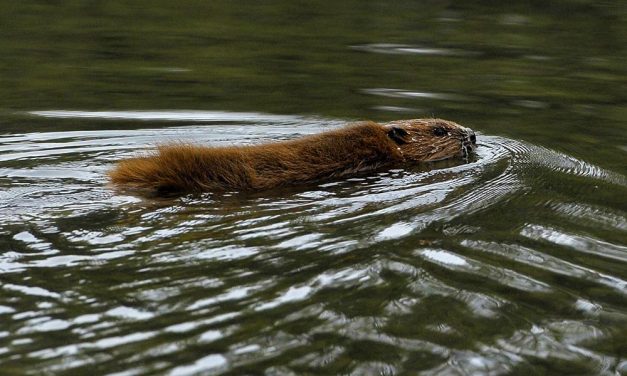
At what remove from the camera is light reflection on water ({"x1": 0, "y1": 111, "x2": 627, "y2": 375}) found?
4.60m

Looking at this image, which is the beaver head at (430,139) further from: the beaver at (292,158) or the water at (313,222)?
the water at (313,222)

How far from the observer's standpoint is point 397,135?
8.27m

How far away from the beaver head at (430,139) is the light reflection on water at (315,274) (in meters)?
0.45

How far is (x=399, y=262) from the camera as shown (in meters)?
5.64

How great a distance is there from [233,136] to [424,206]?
2.74 metres

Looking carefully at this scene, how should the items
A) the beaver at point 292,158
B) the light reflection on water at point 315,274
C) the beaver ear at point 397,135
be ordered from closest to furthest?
the light reflection on water at point 315,274 < the beaver at point 292,158 < the beaver ear at point 397,135

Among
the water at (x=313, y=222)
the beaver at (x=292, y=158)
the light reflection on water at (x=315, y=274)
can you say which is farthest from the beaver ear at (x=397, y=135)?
the light reflection on water at (x=315, y=274)

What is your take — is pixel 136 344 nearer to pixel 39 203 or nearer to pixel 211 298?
pixel 211 298

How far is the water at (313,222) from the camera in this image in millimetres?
4684

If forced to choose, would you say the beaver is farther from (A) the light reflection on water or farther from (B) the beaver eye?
(A) the light reflection on water

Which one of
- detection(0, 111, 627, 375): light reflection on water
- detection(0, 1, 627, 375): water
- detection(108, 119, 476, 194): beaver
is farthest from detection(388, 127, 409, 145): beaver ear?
detection(0, 111, 627, 375): light reflection on water

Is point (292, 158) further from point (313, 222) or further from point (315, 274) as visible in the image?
point (315, 274)

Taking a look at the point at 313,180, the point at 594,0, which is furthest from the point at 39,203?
the point at 594,0

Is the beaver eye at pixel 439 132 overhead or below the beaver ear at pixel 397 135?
below
